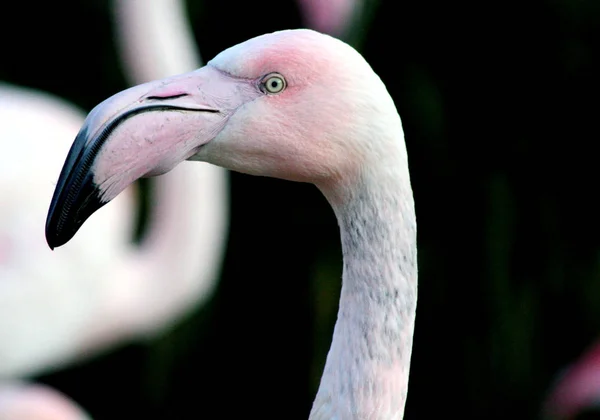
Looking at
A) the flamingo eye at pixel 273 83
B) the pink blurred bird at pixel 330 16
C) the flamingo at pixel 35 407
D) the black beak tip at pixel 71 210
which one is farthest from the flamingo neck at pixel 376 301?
the pink blurred bird at pixel 330 16

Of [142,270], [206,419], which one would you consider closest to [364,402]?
[142,270]

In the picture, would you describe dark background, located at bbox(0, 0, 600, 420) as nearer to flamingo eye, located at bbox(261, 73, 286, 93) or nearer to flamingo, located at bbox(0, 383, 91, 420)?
flamingo, located at bbox(0, 383, 91, 420)

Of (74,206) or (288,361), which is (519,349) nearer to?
(288,361)

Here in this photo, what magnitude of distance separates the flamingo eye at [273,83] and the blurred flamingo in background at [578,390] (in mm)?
3463

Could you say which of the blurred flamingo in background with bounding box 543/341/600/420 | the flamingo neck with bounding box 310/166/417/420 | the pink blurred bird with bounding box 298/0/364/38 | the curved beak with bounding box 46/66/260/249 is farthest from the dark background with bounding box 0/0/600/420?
the curved beak with bounding box 46/66/260/249

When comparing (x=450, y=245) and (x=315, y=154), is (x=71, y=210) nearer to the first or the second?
(x=315, y=154)

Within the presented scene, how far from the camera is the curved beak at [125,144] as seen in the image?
4.22 ft

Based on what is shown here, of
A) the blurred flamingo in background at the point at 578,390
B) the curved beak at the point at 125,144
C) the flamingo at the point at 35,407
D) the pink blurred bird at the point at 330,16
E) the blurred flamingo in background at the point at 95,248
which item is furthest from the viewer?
the blurred flamingo in background at the point at 578,390

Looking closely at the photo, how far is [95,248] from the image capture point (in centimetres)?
395

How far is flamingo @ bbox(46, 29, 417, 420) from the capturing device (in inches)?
51.1

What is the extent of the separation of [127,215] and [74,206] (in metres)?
3.00

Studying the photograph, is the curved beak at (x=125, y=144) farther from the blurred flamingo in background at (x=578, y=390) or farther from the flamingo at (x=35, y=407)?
the blurred flamingo in background at (x=578, y=390)

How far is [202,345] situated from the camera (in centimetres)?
512

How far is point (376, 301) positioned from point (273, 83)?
0.96ft
